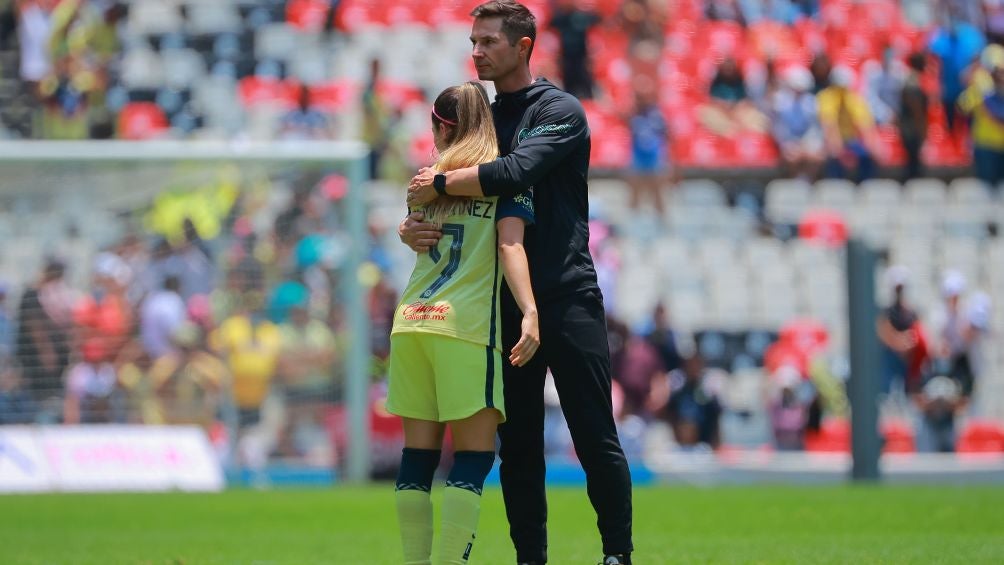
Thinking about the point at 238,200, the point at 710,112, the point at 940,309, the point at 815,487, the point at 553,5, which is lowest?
the point at 815,487

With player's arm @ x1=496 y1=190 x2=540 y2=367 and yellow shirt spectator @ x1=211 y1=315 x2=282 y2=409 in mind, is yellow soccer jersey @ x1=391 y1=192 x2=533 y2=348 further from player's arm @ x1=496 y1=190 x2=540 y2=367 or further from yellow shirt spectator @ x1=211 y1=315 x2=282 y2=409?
yellow shirt spectator @ x1=211 y1=315 x2=282 y2=409

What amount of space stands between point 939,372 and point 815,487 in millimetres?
4494

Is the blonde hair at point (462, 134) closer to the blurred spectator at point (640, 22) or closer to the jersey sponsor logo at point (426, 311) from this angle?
the jersey sponsor logo at point (426, 311)

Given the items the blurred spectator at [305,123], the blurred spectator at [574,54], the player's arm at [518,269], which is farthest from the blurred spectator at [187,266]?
the player's arm at [518,269]

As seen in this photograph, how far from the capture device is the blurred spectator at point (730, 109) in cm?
2219

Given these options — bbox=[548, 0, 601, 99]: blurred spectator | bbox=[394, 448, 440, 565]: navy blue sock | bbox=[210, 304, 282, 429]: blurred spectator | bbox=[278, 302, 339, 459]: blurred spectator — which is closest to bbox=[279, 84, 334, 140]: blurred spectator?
bbox=[548, 0, 601, 99]: blurred spectator

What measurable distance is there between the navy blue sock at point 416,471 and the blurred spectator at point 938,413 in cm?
1192

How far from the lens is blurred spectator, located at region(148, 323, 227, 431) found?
1466cm

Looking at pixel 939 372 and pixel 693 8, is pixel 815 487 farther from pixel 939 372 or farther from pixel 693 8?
pixel 693 8

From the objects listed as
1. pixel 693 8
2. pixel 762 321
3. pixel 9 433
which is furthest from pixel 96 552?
pixel 693 8

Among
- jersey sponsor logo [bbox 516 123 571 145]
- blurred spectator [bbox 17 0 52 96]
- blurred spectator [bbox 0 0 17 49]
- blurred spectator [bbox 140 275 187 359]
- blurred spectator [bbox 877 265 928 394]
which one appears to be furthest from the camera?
blurred spectator [bbox 0 0 17 49]

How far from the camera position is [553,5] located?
23734 mm

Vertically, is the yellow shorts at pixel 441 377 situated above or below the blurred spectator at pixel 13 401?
above

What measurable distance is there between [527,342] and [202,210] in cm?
1012
